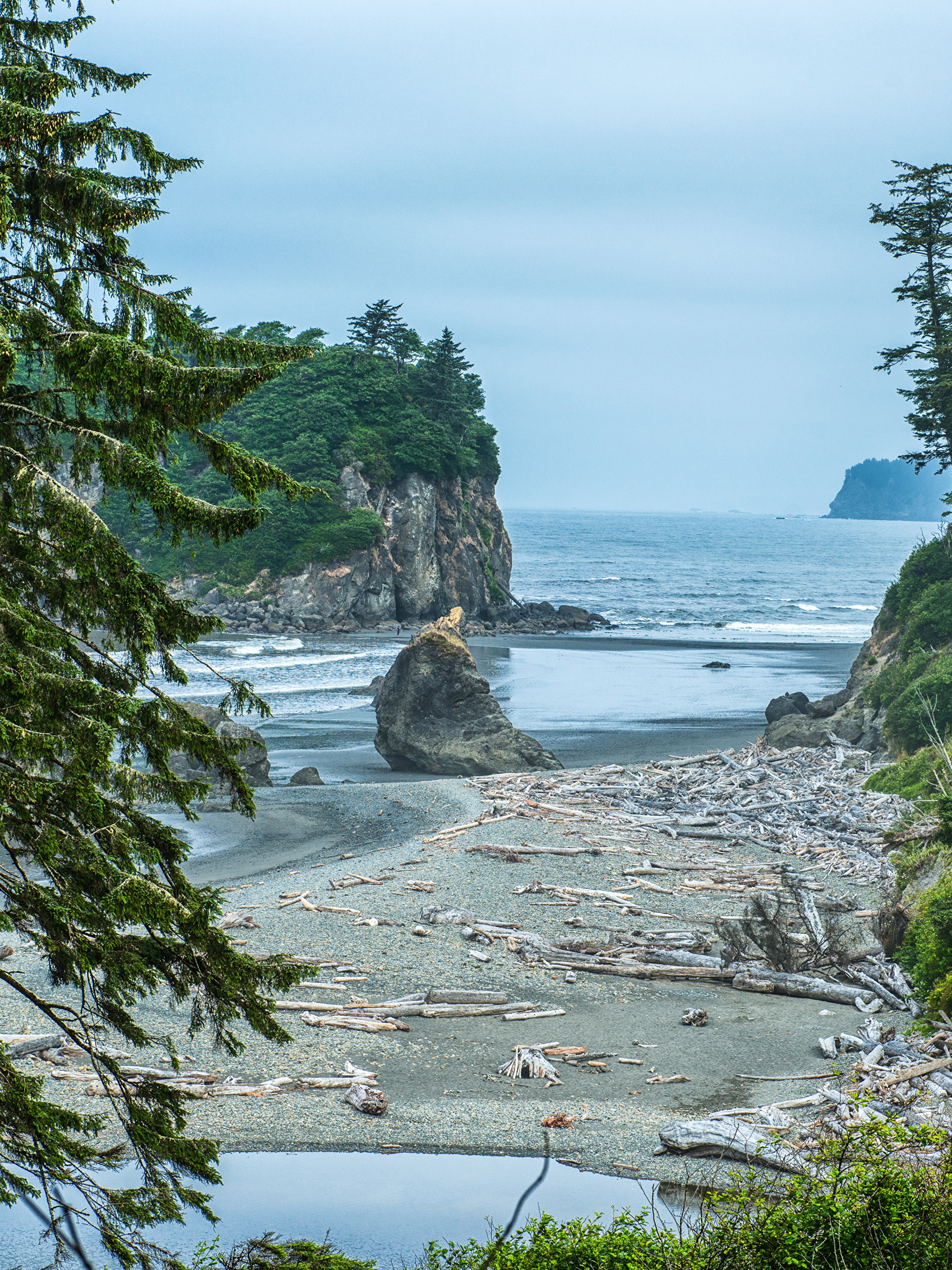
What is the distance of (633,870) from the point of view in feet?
51.4

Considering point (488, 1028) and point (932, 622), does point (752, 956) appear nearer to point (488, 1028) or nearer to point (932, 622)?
point (488, 1028)

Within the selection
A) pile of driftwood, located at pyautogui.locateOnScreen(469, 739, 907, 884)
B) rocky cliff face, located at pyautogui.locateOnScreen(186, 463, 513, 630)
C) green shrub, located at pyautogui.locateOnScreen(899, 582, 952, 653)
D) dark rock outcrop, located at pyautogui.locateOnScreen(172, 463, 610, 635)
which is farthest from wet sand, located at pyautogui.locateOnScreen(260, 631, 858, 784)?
rocky cliff face, located at pyautogui.locateOnScreen(186, 463, 513, 630)

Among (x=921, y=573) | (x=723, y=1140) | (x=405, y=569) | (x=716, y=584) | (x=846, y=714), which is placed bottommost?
(x=723, y=1140)

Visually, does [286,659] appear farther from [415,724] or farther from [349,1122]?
[349,1122]

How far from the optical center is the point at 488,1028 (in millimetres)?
10469

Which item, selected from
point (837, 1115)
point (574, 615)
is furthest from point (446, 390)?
point (837, 1115)

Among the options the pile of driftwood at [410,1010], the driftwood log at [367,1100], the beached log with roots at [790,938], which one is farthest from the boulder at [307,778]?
the driftwood log at [367,1100]

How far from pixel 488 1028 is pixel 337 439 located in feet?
218

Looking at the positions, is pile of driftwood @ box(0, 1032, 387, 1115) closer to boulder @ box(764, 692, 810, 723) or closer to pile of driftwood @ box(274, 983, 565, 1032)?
pile of driftwood @ box(274, 983, 565, 1032)

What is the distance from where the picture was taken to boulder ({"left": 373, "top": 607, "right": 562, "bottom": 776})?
2514 centimetres

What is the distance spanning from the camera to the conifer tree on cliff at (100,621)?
5055 mm

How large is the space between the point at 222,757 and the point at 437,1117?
4347 millimetres

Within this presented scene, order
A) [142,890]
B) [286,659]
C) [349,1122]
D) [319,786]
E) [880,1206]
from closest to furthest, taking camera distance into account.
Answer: [142,890]
[880,1206]
[349,1122]
[319,786]
[286,659]

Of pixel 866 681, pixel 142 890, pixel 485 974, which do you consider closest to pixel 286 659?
pixel 866 681
